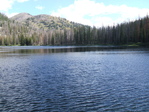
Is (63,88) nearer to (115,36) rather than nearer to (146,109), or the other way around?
(146,109)

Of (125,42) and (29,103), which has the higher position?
(125,42)

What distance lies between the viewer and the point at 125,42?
16625 centimetres

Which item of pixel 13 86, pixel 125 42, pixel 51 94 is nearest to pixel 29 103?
pixel 51 94

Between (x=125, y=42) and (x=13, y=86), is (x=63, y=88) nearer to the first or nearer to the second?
(x=13, y=86)

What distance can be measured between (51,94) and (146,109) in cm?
1106

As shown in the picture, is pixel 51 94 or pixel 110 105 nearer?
pixel 110 105

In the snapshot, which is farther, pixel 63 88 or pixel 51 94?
pixel 63 88

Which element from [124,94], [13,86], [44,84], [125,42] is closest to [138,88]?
[124,94]

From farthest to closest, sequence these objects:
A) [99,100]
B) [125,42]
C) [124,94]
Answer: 1. [125,42]
2. [124,94]
3. [99,100]

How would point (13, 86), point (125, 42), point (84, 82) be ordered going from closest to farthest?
point (13, 86)
point (84, 82)
point (125, 42)

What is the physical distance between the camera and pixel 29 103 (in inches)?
730

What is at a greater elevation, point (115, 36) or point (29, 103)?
point (115, 36)

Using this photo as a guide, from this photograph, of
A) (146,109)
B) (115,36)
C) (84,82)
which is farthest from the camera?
(115,36)

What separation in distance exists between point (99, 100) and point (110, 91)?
382 centimetres
